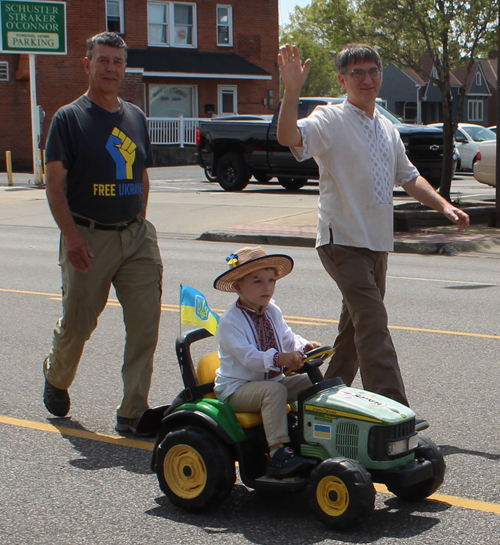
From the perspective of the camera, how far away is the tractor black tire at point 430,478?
3.78 metres

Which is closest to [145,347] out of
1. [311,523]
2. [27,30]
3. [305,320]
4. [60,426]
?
[60,426]

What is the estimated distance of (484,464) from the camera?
441 cm

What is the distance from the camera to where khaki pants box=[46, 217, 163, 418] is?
497 cm

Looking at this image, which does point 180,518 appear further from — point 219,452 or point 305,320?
point 305,320

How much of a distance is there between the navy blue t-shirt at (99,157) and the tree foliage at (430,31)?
42.0 ft

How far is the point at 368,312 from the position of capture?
4.44 metres

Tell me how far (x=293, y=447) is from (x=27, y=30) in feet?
77.2

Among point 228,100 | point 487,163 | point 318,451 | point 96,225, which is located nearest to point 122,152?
point 96,225

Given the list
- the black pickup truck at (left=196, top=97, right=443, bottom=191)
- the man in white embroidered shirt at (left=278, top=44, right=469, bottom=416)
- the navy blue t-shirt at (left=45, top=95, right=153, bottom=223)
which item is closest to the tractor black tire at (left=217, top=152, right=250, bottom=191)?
the black pickup truck at (left=196, top=97, right=443, bottom=191)

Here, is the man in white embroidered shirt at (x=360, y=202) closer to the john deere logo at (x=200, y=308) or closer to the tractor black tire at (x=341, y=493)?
the john deere logo at (x=200, y=308)

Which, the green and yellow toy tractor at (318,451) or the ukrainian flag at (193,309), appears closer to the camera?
the green and yellow toy tractor at (318,451)

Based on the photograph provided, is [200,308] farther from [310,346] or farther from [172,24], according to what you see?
[172,24]

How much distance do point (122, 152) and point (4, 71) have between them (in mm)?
33946

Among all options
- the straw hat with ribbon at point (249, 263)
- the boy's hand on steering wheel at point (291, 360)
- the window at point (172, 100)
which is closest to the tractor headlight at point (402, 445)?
the boy's hand on steering wheel at point (291, 360)
